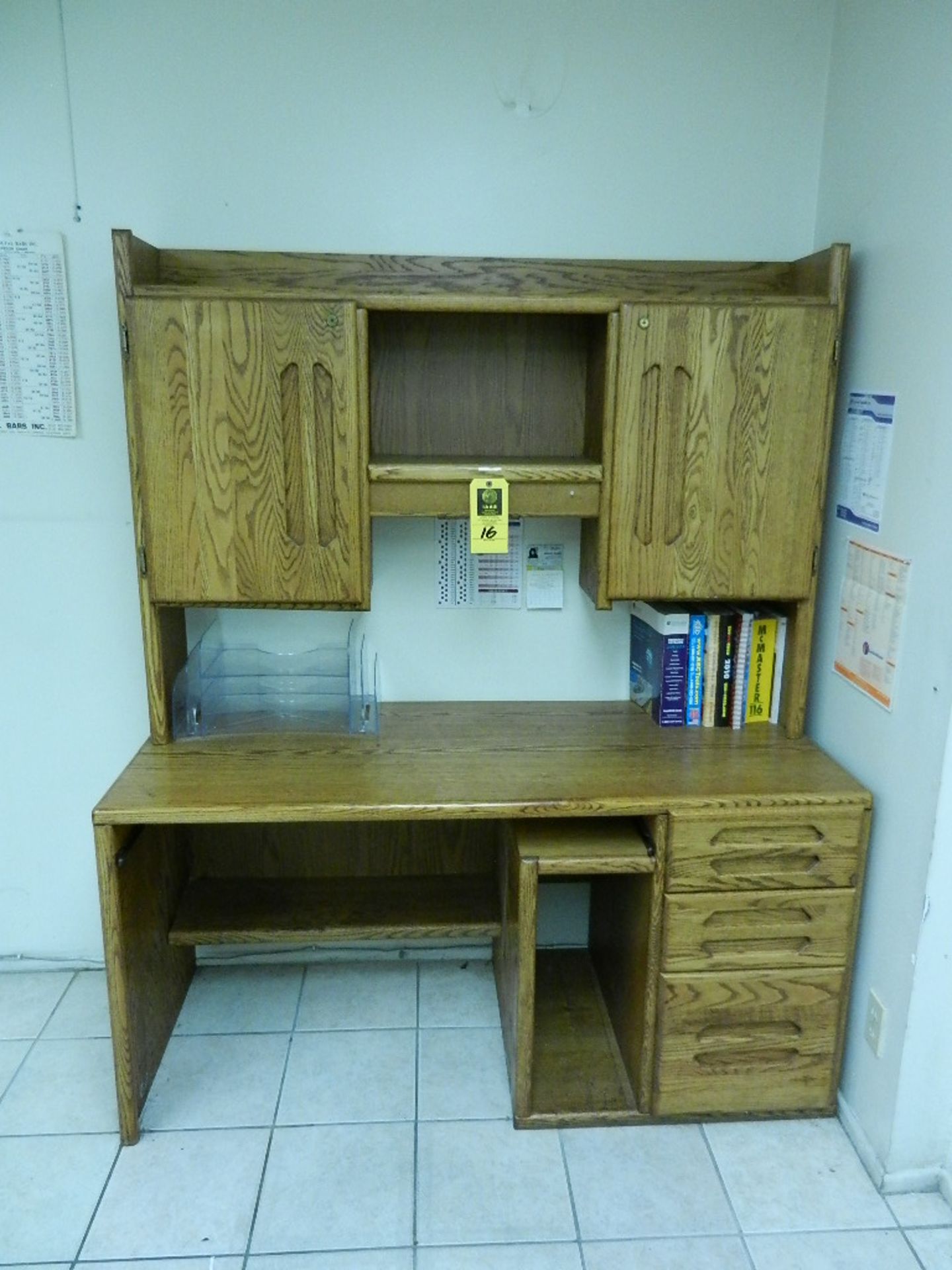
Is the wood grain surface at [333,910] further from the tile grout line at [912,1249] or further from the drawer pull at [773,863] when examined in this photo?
the tile grout line at [912,1249]

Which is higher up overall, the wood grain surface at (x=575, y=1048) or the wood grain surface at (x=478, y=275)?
the wood grain surface at (x=478, y=275)

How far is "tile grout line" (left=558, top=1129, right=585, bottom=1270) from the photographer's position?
5.34 feet

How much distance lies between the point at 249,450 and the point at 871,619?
1.29m

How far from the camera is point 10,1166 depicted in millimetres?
1814

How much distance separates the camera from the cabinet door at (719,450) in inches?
72.2

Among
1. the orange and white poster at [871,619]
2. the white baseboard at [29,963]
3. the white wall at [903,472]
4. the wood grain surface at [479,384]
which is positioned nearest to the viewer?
the white wall at [903,472]

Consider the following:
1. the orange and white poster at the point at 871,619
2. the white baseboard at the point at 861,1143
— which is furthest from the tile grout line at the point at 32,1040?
the orange and white poster at the point at 871,619

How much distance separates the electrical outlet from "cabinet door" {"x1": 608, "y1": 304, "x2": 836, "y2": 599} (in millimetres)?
839

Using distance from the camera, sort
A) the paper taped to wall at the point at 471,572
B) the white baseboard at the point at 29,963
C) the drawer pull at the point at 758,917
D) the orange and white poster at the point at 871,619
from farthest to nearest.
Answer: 1. the white baseboard at the point at 29,963
2. the paper taped to wall at the point at 471,572
3. the drawer pull at the point at 758,917
4. the orange and white poster at the point at 871,619

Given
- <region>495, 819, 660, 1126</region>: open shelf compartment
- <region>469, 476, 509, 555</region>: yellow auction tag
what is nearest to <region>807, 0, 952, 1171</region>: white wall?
<region>495, 819, 660, 1126</region>: open shelf compartment

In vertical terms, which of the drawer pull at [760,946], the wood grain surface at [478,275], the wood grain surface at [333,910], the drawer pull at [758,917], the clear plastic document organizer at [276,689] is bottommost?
the wood grain surface at [333,910]

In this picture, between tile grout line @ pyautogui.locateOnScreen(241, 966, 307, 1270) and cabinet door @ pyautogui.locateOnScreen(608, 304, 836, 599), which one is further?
cabinet door @ pyautogui.locateOnScreen(608, 304, 836, 599)

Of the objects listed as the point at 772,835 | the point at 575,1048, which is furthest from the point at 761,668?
the point at 575,1048

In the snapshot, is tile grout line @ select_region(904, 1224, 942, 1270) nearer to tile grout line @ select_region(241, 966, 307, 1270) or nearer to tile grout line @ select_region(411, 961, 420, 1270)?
tile grout line @ select_region(411, 961, 420, 1270)
